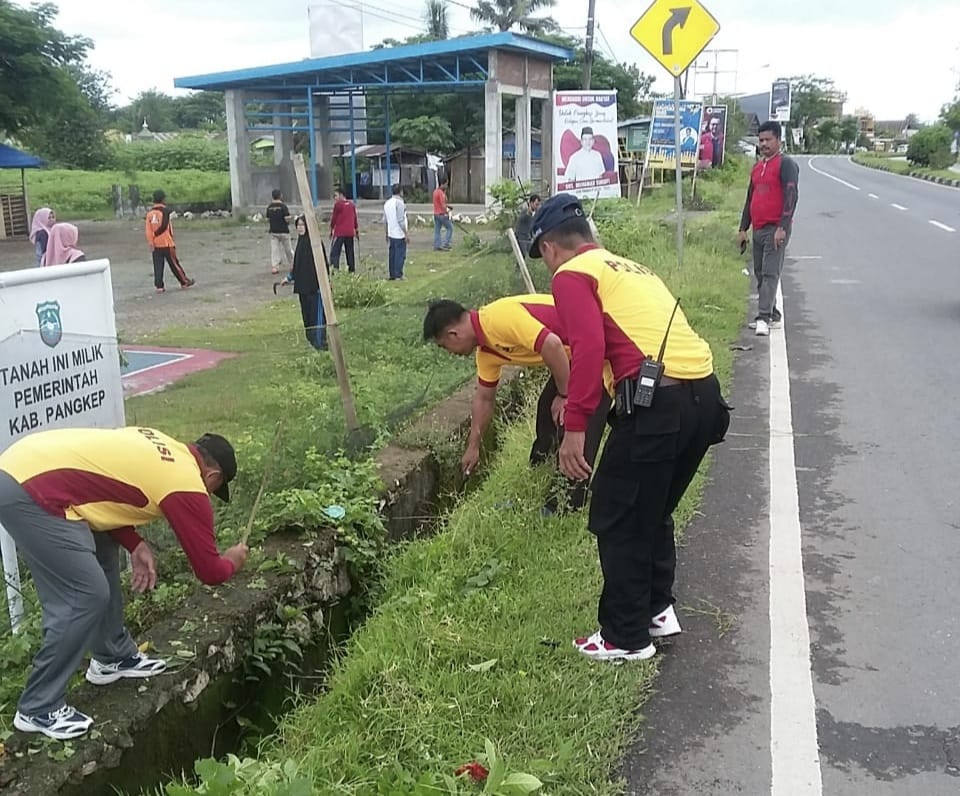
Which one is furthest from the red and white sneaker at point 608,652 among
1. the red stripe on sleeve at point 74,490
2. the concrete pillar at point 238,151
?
the concrete pillar at point 238,151

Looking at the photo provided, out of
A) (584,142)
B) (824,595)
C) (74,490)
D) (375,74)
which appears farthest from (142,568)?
(375,74)

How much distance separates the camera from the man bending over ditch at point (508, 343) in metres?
4.49

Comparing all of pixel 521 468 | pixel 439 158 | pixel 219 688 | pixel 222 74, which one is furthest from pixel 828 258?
pixel 439 158

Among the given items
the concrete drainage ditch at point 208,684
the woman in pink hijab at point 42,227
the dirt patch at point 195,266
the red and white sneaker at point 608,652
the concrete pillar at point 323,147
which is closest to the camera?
the concrete drainage ditch at point 208,684

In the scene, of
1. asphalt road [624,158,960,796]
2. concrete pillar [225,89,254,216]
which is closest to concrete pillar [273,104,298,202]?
concrete pillar [225,89,254,216]

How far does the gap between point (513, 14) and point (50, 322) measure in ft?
192

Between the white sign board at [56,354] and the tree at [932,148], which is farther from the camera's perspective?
the tree at [932,148]

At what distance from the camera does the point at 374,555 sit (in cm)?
447

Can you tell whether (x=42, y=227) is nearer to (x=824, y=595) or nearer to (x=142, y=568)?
(x=142, y=568)

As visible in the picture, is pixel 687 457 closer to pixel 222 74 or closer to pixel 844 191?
pixel 222 74

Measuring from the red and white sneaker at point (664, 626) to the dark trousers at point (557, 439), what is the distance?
111 cm

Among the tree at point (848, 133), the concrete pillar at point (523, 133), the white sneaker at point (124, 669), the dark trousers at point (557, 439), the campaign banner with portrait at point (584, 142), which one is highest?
the tree at point (848, 133)

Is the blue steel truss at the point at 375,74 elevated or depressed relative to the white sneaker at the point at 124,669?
elevated

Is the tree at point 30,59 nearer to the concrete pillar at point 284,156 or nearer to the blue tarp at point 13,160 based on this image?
the blue tarp at point 13,160
